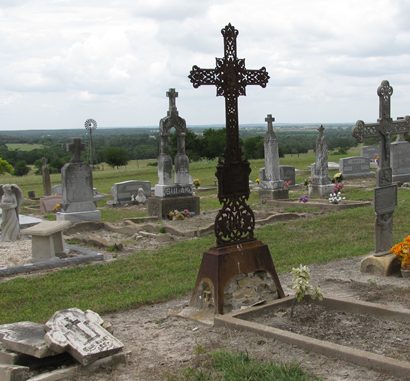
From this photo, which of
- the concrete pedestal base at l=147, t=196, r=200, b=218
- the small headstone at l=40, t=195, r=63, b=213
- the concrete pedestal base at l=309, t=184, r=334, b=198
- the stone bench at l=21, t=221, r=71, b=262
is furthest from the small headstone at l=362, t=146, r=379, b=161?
the stone bench at l=21, t=221, r=71, b=262

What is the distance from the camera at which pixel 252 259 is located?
7.08 m

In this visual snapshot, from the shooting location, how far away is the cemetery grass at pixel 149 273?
7957 mm

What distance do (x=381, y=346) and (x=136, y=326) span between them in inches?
105

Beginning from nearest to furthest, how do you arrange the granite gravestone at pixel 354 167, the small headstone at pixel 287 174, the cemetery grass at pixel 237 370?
1. the cemetery grass at pixel 237 370
2. the small headstone at pixel 287 174
3. the granite gravestone at pixel 354 167

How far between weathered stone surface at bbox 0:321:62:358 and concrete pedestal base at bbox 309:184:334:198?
52.2 feet

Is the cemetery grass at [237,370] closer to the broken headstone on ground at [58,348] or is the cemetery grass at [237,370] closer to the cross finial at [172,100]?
the broken headstone on ground at [58,348]

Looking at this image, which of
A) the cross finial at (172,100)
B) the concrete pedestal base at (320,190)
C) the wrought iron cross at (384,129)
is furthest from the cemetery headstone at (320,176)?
the wrought iron cross at (384,129)

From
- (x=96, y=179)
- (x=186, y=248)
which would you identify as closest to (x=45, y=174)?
(x=96, y=179)

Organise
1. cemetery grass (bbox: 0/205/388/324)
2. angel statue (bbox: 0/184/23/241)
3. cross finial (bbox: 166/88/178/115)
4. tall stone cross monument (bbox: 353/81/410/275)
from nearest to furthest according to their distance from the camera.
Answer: cemetery grass (bbox: 0/205/388/324)
tall stone cross monument (bbox: 353/81/410/275)
angel statue (bbox: 0/184/23/241)
cross finial (bbox: 166/88/178/115)

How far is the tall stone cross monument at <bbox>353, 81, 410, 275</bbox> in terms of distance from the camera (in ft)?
31.9

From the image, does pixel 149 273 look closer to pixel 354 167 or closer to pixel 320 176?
pixel 320 176

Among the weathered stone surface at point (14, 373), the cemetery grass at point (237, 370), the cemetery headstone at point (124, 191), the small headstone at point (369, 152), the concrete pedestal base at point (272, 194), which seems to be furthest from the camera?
the small headstone at point (369, 152)

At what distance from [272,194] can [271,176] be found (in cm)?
73

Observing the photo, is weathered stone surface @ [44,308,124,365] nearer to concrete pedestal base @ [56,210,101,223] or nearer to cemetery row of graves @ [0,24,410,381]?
cemetery row of graves @ [0,24,410,381]
